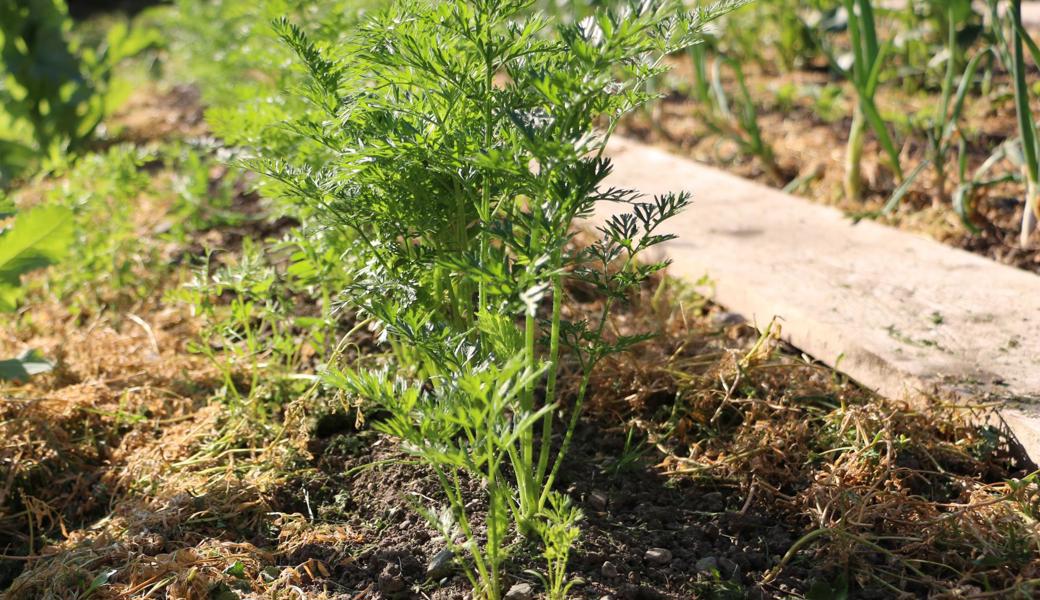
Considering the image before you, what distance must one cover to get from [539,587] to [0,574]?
3.42 ft

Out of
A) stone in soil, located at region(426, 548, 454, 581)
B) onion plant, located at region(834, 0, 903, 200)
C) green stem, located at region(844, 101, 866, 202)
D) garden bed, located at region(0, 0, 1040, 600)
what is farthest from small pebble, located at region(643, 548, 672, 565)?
green stem, located at region(844, 101, 866, 202)

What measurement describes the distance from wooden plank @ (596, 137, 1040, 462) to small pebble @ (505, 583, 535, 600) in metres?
0.93

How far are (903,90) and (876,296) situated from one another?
1.98 meters

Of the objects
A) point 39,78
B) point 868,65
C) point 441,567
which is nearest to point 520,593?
point 441,567

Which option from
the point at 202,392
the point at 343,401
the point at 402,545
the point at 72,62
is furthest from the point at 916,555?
the point at 72,62

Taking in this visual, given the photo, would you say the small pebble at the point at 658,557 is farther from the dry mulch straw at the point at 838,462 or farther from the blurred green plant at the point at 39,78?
the blurred green plant at the point at 39,78

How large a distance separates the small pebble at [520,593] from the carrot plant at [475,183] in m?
0.03

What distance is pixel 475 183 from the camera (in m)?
1.50

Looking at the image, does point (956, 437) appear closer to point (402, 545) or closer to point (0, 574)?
point (402, 545)

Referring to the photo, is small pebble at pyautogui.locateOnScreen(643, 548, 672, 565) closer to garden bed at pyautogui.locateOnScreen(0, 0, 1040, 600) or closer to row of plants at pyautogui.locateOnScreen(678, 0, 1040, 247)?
garden bed at pyautogui.locateOnScreen(0, 0, 1040, 600)

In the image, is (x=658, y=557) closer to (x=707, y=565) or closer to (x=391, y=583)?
(x=707, y=565)

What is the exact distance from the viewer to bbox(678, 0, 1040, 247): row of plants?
266 centimetres

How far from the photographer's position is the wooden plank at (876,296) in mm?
1954

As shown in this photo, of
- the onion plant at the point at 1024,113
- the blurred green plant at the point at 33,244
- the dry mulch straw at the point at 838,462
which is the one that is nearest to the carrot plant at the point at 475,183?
the dry mulch straw at the point at 838,462
